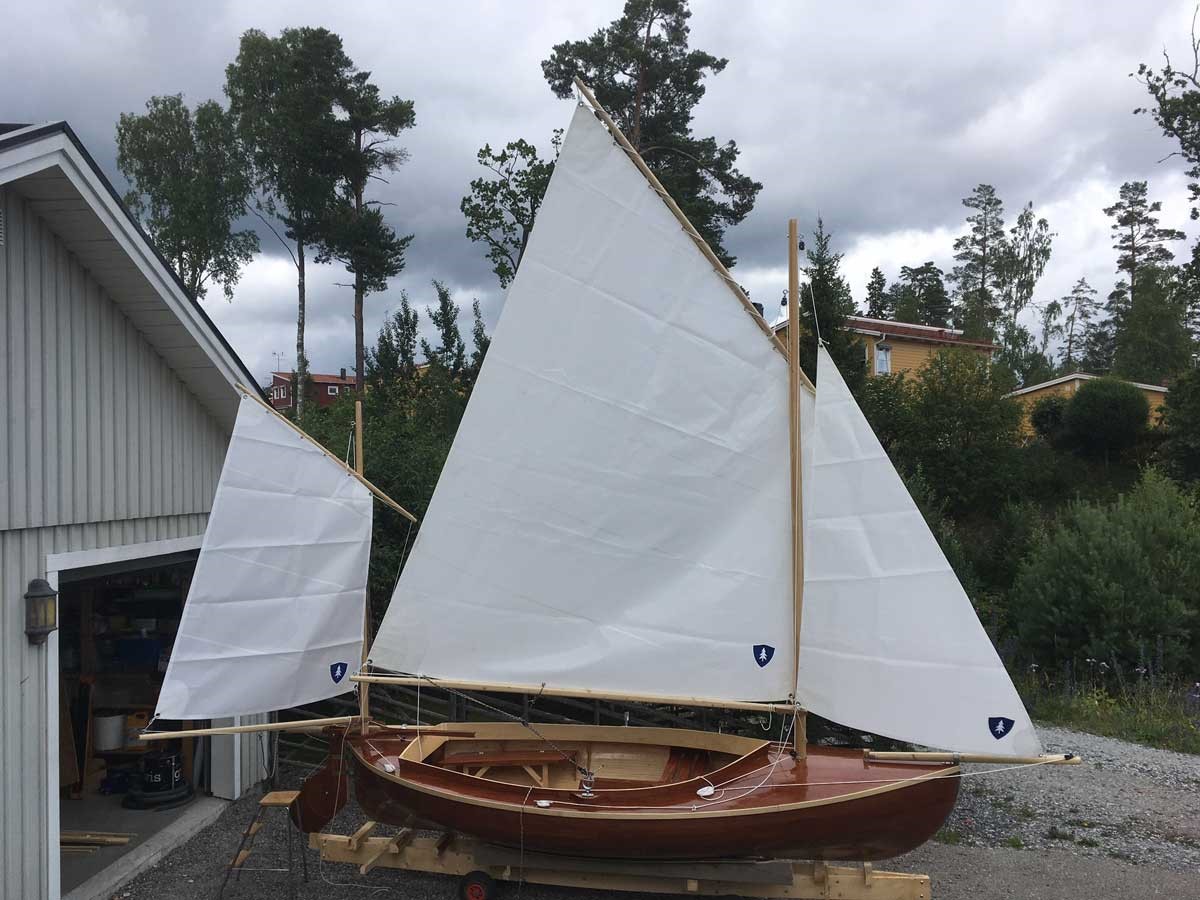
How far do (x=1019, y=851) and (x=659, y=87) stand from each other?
20.4 meters

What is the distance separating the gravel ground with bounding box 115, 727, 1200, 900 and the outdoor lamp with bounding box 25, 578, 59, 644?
2351 millimetres

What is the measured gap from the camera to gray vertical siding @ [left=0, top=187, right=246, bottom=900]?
5.60m

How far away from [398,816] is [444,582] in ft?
5.86

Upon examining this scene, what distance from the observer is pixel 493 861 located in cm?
613

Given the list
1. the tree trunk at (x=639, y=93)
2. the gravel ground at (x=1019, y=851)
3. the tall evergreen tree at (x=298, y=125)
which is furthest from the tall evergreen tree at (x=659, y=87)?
the gravel ground at (x=1019, y=851)

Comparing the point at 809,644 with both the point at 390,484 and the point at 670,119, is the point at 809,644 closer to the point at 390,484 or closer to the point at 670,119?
the point at 390,484

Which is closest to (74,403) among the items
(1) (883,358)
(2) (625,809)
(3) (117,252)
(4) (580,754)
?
(3) (117,252)

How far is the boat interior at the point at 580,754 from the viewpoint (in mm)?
6848

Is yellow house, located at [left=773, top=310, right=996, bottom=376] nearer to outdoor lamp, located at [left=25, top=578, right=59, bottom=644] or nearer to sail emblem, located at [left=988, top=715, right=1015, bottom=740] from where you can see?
sail emblem, located at [left=988, top=715, right=1015, bottom=740]

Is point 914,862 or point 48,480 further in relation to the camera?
point 914,862

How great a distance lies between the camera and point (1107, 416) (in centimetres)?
2617

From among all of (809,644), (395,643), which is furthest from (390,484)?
(809,644)

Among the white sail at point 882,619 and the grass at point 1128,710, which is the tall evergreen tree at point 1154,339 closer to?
the grass at point 1128,710

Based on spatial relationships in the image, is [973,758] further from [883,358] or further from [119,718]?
[883,358]
